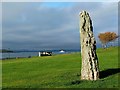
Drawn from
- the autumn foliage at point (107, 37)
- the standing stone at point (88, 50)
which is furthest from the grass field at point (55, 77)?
the autumn foliage at point (107, 37)

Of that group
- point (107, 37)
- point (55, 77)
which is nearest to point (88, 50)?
point (55, 77)

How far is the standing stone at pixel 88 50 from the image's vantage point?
2958 cm

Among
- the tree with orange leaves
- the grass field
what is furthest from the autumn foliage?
the grass field

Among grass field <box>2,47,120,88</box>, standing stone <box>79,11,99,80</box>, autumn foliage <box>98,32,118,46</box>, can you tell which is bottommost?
grass field <box>2,47,120,88</box>

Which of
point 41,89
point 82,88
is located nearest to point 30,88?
point 41,89

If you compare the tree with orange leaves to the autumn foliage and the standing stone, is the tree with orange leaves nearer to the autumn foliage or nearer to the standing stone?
the autumn foliage

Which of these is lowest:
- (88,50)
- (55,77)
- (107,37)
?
(55,77)

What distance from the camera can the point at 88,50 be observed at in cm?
2984

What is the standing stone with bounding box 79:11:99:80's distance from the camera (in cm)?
2958

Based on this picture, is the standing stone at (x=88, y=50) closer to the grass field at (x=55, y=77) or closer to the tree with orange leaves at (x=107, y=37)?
the grass field at (x=55, y=77)

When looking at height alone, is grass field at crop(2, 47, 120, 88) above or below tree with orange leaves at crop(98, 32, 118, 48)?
below

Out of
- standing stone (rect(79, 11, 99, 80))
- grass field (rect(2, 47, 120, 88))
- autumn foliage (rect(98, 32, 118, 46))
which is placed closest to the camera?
grass field (rect(2, 47, 120, 88))

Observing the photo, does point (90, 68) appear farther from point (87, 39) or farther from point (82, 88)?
point (82, 88)

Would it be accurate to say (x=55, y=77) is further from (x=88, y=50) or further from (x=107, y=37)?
(x=107, y=37)
